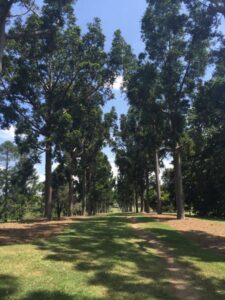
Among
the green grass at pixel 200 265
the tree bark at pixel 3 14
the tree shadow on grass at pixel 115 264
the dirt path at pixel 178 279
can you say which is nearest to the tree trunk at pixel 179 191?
the green grass at pixel 200 265

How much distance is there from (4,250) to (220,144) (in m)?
32.3

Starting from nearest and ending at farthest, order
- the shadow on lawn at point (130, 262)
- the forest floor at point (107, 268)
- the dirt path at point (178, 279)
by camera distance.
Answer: the forest floor at point (107, 268) < the dirt path at point (178, 279) < the shadow on lawn at point (130, 262)

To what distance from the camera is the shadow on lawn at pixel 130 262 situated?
9109 millimetres

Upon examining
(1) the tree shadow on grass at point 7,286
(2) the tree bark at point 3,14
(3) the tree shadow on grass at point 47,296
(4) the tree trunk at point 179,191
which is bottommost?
(3) the tree shadow on grass at point 47,296

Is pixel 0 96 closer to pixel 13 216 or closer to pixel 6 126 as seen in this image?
pixel 6 126

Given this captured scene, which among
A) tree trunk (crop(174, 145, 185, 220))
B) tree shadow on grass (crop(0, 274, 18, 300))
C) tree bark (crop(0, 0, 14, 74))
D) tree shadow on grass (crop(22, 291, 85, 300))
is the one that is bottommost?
tree shadow on grass (crop(22, 291, 85, 300))

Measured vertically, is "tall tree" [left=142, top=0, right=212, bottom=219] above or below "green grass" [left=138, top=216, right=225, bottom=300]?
above

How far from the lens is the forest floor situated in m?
8.66

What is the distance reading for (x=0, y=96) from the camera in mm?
31484

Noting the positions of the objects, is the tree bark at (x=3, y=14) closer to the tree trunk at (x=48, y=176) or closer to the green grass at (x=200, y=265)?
the green grass at (x=200, y=265)

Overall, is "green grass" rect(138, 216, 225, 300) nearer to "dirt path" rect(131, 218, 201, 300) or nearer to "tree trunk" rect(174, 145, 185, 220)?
A: "dirt path" rect(131, 218, 201, 300)

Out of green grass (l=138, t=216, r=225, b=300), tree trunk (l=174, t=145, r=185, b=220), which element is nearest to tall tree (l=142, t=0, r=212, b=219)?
tree trunk (l=174, t=145, r=185, b=220)

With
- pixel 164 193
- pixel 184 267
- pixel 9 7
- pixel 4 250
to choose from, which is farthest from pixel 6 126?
pixel 164 193

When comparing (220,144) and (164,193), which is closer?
(220,144)
